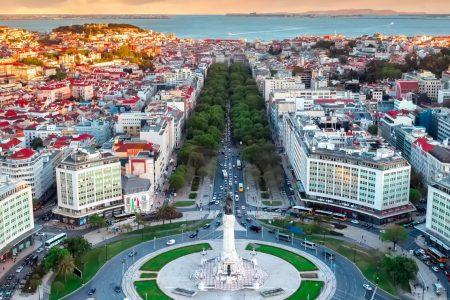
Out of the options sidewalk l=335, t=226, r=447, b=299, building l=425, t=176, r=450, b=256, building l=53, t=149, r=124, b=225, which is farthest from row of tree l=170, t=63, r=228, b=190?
building l=425, t=176, r=450, b=256

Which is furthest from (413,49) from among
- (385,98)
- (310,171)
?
(310,171)

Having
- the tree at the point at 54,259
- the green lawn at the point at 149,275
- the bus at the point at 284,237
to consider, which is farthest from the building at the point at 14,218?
the bus at the point at 284,237

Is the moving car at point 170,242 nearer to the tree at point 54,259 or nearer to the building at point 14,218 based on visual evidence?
the tree at point 54,259

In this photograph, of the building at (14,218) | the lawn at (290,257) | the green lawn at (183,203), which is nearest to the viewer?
the lawn at (290,257)

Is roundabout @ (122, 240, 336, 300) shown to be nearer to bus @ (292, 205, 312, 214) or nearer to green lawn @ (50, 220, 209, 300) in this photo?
green lawn @ (50, 220, 209, 300)

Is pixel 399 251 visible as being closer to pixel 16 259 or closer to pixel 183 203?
pixel 183 203
